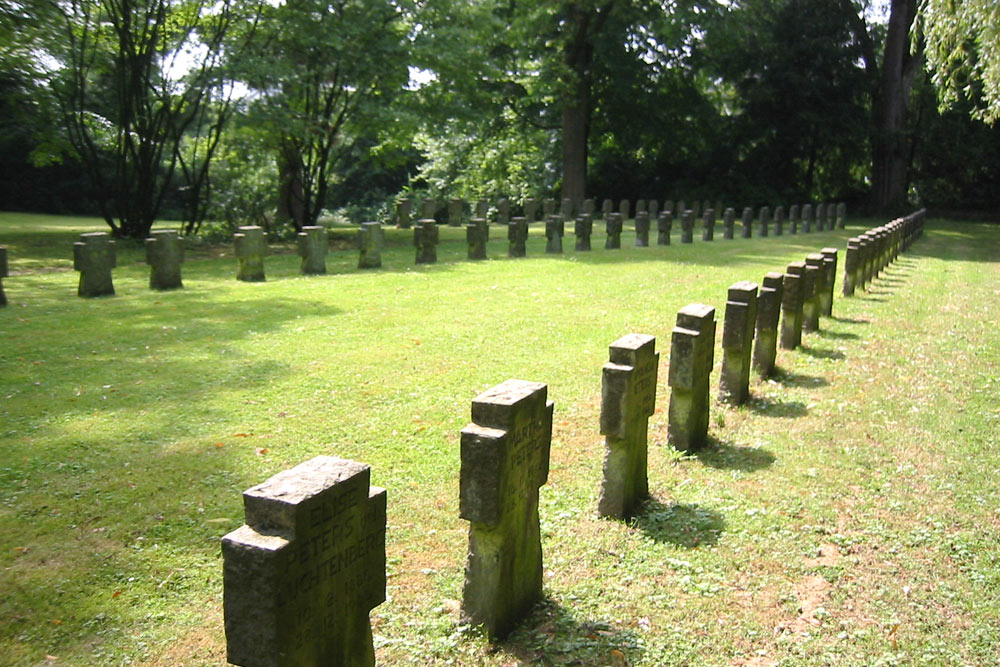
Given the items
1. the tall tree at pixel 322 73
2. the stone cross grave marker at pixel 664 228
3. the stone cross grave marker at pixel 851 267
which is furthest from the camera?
the stone cross grave marker at pixel 664 228

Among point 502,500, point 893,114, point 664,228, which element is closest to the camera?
point 502,500

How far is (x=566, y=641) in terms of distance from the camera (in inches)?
162

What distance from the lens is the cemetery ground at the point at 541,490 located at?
4.21 m

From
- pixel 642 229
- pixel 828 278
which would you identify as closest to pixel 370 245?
pixel 642 229

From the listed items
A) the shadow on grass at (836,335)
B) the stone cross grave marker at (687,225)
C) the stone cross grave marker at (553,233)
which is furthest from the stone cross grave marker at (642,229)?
the shadow on grass at (836,335)

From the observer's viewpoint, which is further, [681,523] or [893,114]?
[893,114]

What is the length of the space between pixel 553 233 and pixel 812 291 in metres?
10.5

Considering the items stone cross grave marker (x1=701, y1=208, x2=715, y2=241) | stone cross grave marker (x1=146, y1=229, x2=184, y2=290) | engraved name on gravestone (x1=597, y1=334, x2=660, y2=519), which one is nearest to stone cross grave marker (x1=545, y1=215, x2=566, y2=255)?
stone cross grave marker (x1=701, y1=208, x2=715, y2=241)

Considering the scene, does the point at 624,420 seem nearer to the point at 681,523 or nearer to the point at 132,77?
the point at 681,523

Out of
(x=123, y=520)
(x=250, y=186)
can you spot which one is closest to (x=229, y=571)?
(x=123, y=520)

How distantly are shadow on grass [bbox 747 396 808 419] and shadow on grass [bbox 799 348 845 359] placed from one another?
6.97 ft

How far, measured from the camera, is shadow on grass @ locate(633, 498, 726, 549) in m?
5.29

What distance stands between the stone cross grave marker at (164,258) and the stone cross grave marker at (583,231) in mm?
10163

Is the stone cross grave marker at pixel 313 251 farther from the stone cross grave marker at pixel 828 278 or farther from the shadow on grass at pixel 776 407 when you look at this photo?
the shadow on grass at pixel 776 407
